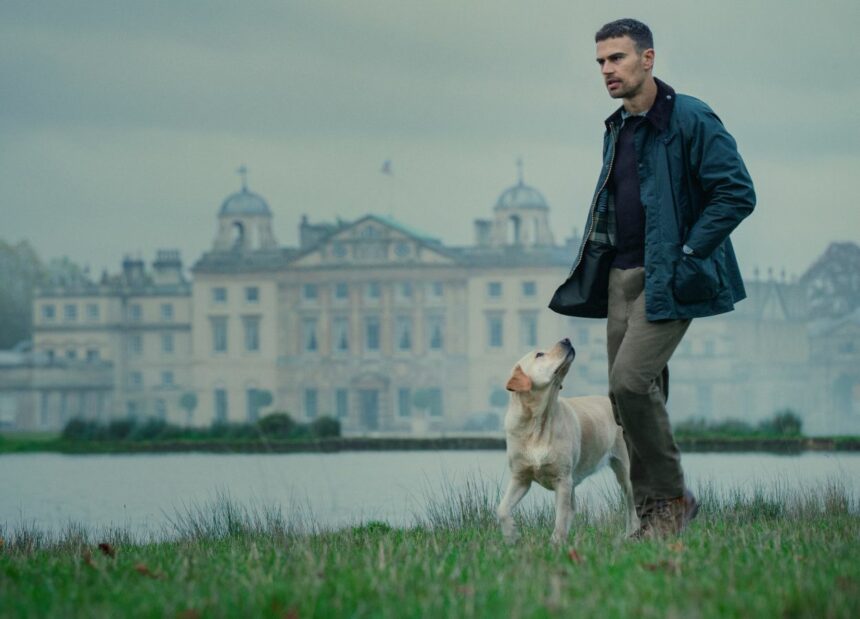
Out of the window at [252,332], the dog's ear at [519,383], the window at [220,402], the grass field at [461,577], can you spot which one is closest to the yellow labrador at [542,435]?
the dog's ear at [519,383]

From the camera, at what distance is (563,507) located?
18.0 ft

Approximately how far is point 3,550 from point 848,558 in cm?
357

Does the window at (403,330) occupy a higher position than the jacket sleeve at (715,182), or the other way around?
the window at (403,330)

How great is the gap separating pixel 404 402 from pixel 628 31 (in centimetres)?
6933

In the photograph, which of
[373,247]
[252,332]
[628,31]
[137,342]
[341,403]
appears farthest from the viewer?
[137,342]

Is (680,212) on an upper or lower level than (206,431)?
upper

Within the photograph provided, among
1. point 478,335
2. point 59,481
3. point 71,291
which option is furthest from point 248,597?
point 71,291

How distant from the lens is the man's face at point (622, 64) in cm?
532

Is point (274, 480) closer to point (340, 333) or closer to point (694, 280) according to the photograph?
point (694, 280)

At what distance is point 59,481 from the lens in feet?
72.9

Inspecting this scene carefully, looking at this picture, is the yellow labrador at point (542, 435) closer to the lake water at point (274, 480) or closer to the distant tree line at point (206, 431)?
the lake water at point (274, 480)

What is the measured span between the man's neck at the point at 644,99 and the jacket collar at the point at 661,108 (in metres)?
0.02

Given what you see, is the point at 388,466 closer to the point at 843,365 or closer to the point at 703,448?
the point at 703,448

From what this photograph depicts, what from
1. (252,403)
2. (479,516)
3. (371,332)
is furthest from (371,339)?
(479,516)
